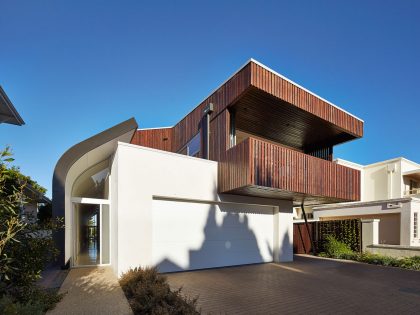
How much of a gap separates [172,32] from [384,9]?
780cm

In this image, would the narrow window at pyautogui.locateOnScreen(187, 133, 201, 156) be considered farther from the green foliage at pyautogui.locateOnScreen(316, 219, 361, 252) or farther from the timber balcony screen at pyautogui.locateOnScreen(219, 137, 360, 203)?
the green foliage at pyautogui.locateOnScreen(316, 219, 361, 252)

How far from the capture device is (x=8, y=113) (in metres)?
6.29

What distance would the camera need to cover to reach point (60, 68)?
386 inches

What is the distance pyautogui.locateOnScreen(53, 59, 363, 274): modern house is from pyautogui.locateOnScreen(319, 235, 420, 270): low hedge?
259 cm

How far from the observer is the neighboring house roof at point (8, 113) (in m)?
5.70

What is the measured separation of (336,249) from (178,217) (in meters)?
8.56

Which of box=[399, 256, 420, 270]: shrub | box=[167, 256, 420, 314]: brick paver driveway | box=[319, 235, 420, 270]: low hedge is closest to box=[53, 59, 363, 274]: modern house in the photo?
box=[167, 256, 420, 314]: brick paver driveway

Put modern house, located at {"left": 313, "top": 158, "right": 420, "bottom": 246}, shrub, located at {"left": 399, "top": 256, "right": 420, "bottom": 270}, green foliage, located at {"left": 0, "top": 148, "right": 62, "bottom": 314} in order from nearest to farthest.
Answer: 1. green foliage, located at {"left": 0, "top": 148, "right": 62, "bottom": 314}
2. shrub, located at {"left": 399, "top": 256, "right": 420, "bottom": 270}
3. modern house, located at {"left": 313, "top": 158, "right": 420, "bottom": 246}

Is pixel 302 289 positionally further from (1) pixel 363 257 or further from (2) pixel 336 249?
(2) pixel 336 249

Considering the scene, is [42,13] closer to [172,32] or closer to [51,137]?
[172,32]

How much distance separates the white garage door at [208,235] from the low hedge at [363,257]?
3.85 metres

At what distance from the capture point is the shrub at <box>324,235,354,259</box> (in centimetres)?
1230

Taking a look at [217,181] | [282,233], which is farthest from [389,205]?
[217,181]

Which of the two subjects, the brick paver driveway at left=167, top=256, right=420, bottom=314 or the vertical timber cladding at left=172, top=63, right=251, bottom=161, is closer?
the brick paver driveway at left=167, top=256, right=420, bottom=314
